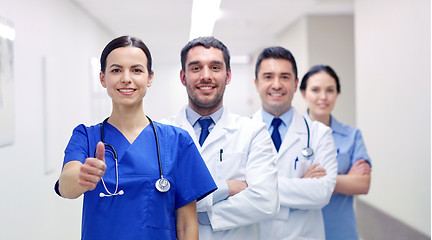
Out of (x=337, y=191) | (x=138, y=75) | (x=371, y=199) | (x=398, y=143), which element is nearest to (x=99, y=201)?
(x=138, y=75)

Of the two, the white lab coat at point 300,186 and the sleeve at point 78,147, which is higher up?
the sleeve at point 78,147

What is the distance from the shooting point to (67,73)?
425 cm

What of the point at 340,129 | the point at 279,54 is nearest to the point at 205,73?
the point at 279,54

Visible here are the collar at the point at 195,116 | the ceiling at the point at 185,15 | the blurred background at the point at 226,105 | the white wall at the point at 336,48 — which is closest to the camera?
the collar at the point at 195,116

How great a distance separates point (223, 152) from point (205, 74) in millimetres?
295

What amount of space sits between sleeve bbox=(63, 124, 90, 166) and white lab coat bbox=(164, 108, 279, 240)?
472 millimetres

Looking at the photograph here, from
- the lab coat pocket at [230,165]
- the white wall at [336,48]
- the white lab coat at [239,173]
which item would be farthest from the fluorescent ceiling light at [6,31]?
the white wall at [336,48]

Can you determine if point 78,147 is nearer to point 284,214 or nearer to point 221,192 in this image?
point 221,192

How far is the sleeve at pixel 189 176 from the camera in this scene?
128 centimetres

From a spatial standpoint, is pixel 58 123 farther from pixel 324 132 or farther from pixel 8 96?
pixel 324 132

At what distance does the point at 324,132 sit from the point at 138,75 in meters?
1.10

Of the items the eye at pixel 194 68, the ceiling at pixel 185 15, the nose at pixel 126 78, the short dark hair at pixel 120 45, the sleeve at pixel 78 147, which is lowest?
the sleeve at pixel 78 147

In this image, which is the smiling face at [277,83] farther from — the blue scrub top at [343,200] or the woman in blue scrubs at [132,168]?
the woman in blue scrubs at [132,168]

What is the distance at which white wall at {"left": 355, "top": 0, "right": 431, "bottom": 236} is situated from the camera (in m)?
2.97
